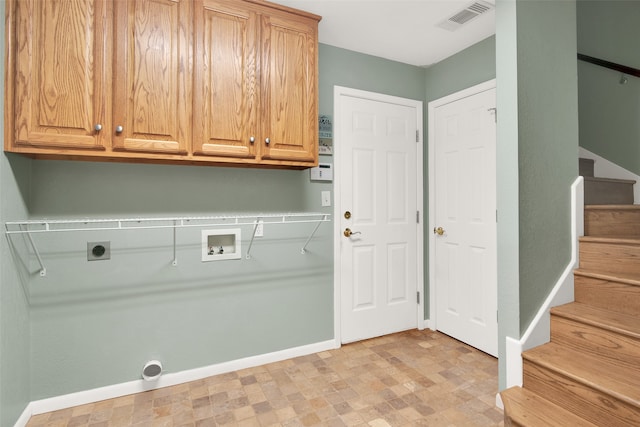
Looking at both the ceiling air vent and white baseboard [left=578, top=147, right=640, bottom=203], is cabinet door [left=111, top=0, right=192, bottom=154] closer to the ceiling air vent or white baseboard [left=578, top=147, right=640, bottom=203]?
the ceiling air vent

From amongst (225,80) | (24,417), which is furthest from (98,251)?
(225,80)

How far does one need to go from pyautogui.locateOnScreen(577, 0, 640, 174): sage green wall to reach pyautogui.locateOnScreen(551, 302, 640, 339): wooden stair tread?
1.62 metres

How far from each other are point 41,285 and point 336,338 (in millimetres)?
1973

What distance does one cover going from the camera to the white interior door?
99.3 inches

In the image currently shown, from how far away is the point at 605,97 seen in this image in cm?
266

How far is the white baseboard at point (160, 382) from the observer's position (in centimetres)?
184

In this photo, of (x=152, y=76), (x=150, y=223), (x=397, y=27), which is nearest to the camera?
(x=152, y=76)

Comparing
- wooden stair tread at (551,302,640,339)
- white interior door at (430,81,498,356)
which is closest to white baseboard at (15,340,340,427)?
white interior door at (430,81,498,356)

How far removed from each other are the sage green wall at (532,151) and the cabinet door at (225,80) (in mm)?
1397

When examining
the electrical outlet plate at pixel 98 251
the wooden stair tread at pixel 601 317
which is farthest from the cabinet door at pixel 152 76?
the wooden stair tread at pixel 601 317

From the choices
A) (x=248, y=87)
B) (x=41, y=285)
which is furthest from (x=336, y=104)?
(x=41, y=285)

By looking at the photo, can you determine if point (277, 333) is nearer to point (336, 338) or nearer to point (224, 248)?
point (336, 338)

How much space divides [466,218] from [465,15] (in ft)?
4.85

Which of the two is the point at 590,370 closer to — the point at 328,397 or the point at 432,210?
the point at 328,397
